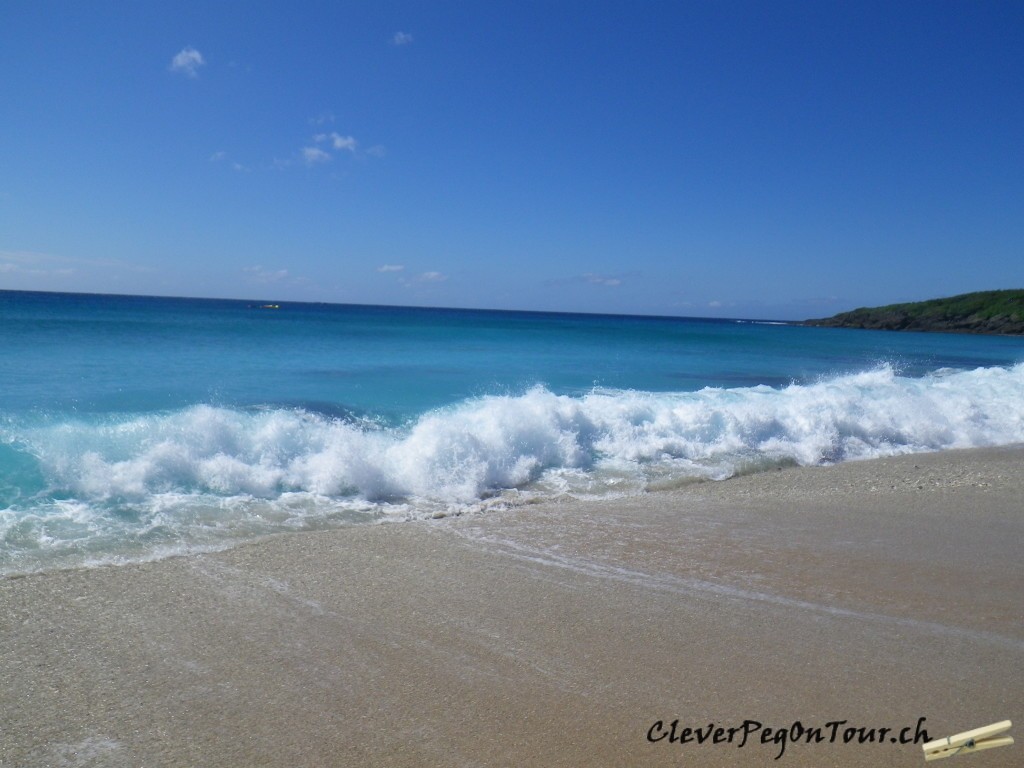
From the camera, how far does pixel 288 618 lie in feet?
14.6

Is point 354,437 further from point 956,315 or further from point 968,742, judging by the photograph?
point 956,315

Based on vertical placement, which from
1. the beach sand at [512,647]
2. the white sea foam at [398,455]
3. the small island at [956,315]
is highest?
the small island at [956,315]

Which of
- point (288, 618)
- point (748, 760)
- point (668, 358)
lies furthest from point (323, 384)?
point (668, 358)

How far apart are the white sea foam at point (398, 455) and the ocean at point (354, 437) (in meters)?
0.03

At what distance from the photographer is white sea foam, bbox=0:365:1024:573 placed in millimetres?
6637

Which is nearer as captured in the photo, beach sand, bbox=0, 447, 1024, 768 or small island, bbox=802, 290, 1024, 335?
beach sand, bbox=0, 447, 1024, 768

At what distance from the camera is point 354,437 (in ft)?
29.1

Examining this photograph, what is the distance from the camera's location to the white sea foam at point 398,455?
21.8 feet

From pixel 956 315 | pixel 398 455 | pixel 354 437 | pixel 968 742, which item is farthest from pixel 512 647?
pixel 956 315

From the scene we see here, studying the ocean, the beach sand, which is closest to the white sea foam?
the ocean

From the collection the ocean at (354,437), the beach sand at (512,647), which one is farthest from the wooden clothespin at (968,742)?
the ocean at (354,437)

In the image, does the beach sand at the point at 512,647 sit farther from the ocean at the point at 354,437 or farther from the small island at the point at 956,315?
the small island at the point at 956,315

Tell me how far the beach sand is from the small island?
6681cm

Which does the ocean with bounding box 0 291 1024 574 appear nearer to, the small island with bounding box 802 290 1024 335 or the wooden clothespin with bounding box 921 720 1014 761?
the wooden clothespin with bounding box 921 720 1014 761
